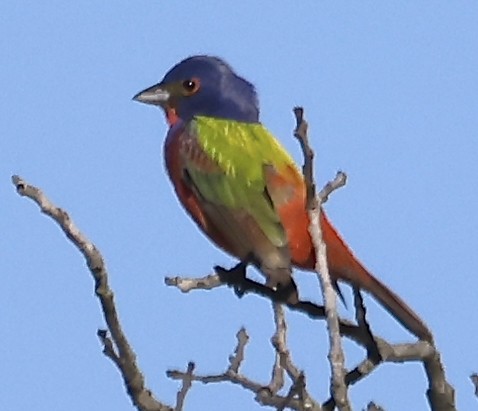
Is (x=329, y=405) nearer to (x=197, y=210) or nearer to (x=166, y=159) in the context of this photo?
(x=197, y=210)

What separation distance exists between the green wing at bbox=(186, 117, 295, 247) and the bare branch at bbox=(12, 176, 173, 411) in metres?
1.52

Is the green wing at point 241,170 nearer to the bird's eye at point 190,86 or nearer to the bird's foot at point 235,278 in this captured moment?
the bird's eye at point 190,86

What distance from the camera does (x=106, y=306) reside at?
449 cm

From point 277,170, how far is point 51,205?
2451mm

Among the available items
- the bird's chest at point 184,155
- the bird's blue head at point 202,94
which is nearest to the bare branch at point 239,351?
the bird's chest at point 184,155

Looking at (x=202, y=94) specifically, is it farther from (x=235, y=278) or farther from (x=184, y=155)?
(x=235, y=278)

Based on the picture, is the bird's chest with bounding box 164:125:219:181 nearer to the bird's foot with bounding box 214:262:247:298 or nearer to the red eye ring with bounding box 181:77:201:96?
the red eye ring with bounding box 181:77:201:96

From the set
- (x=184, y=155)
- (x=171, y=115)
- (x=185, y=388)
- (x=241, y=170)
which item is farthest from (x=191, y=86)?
(x=185, y=388)

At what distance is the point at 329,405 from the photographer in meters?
4.88

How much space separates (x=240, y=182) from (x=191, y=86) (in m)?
1.00

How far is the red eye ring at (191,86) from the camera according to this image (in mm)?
7250

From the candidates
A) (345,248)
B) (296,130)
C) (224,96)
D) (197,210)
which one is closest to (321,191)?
(296,130)

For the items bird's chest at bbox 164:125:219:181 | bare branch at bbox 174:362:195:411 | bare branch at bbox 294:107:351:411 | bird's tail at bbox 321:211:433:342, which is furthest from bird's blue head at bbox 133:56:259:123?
bare branch at bbox 294:107:351:411

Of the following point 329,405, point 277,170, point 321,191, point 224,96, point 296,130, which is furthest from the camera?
point 224,96
